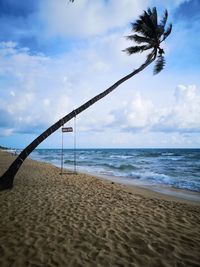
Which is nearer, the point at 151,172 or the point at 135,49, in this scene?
the point at 135,49

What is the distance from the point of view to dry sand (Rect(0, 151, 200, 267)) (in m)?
3.81

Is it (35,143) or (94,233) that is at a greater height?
(35,143)

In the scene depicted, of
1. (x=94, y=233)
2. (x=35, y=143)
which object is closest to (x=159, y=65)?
(x=35, y=143)

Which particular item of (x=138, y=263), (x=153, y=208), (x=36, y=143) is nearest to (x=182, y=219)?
(x=153, y=208)

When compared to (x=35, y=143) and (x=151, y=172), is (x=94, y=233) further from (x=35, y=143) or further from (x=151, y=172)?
(x=151, y=172)

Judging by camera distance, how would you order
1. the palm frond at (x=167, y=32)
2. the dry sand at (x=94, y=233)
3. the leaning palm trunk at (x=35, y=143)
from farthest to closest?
the palm frond at (x=167, y=32)
the leaning palm trunk at (x=35, y=143)
the dry sand at (x=94, y=233)

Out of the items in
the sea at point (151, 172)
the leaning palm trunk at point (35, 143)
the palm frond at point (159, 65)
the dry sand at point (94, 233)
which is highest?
the palm frond at point (159, 65)

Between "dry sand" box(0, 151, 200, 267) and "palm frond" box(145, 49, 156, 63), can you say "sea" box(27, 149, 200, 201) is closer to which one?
"dry sand" box(0, 151, 200, 267)

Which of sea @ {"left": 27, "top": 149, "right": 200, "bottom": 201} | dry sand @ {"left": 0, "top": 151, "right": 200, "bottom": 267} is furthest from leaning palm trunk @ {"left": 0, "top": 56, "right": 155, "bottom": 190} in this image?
sea @ {"left": 27, "top": 149, "right": 200, "bottom": 201}

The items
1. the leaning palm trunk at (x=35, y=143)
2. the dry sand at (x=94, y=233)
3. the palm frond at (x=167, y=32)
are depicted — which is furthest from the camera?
the palm frond at (x=167, y=32)

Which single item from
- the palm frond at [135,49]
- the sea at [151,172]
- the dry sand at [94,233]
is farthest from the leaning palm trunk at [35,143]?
the sea at [151,172]

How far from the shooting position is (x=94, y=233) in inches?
191

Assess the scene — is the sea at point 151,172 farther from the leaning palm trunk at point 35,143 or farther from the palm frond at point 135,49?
the palm frond at point 135,49

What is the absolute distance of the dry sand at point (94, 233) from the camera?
3809 mm
